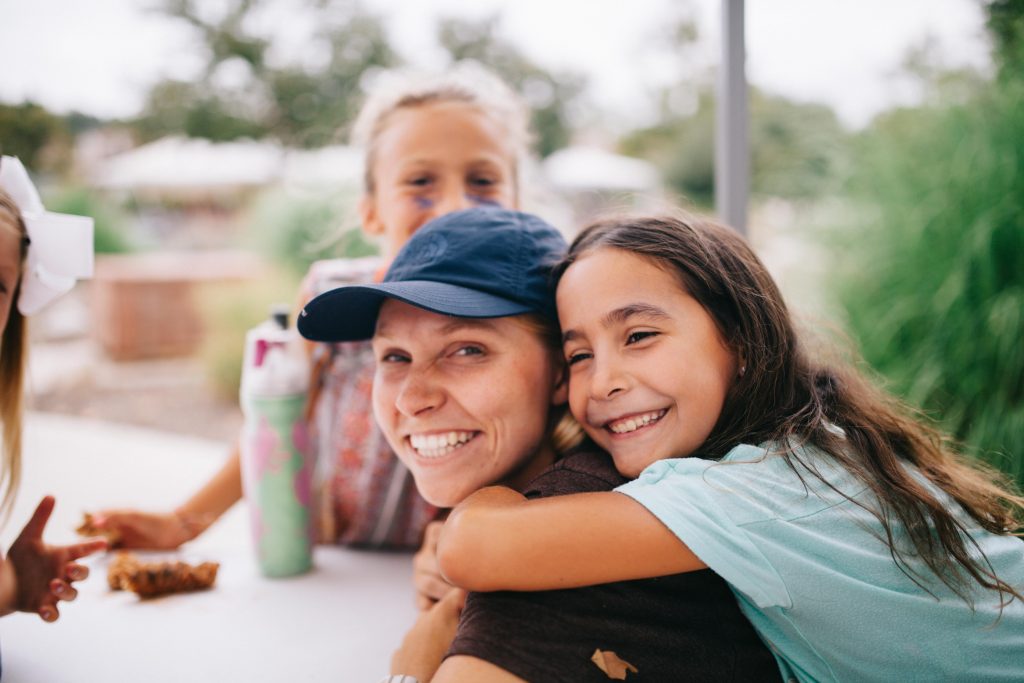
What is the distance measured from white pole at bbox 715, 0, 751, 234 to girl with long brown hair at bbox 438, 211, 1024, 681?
2.68 ft

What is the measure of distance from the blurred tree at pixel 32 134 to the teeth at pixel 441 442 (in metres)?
3.34

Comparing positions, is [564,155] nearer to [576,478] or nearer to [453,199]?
[453,199]

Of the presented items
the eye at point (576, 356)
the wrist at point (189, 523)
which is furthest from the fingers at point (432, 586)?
the wrist at point (189, 523)

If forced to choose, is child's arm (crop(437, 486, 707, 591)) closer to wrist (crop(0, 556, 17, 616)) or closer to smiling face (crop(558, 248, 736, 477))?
smiling face (crop(558, 248, 736, 477))

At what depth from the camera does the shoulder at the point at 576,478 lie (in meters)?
0.92

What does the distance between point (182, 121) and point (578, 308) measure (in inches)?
509

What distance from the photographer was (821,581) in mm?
809

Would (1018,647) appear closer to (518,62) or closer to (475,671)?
(475,671)

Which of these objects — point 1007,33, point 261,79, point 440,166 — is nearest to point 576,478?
point 440,166

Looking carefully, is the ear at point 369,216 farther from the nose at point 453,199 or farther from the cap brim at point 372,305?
the cap brim at point 372,305

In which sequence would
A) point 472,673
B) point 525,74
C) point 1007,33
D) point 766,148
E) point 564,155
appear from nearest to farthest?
point 472,673
point 1007,33
point 766,148
point 564,155
point 525,74

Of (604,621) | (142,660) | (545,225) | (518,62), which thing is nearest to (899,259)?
(545,225)

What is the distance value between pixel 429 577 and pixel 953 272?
6.49 feet

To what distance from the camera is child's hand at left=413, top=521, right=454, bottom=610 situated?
1167mm
